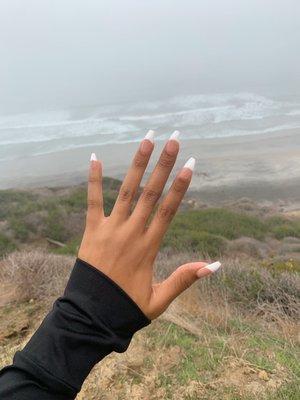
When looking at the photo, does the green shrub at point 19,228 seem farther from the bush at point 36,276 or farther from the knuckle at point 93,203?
the knuckle at point 93,203

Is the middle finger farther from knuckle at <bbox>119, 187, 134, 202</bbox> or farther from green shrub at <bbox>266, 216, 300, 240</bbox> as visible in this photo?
green shrub at <bbox>266, 216, 300, 240</bbox>

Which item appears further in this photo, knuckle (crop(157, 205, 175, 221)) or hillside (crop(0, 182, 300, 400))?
hillside (crop(0, 182, 300, 400))

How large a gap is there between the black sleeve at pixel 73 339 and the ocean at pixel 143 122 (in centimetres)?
4449

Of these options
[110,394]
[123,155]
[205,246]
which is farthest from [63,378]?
[123,155]

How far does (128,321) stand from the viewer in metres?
1.63

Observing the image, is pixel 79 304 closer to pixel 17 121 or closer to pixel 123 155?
pixel 123 155

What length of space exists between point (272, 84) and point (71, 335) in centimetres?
7928

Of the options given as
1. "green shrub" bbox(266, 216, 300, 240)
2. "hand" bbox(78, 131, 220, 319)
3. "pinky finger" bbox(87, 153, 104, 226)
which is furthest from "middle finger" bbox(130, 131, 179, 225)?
"green shrub" bbox(266, 216, 300, 240)

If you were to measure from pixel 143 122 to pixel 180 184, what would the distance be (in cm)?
5543

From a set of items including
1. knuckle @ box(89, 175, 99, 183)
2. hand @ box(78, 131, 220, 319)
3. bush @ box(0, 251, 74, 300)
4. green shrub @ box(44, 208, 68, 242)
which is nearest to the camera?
hand @ box(78, 131, 220, 319)

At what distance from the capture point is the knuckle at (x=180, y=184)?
1.65 meters

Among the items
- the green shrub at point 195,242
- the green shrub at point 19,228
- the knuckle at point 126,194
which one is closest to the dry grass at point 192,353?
the knuckle at point 126,194

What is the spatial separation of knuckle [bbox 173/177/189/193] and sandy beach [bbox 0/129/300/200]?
27990 mm

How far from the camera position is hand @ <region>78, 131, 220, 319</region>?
1.62m
